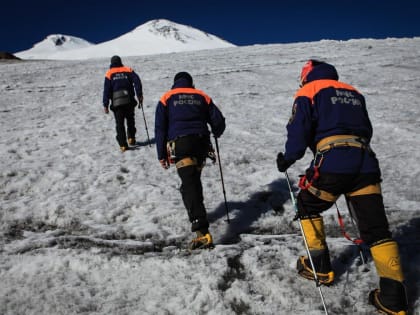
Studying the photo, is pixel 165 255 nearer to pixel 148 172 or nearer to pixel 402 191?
pixel 148 172

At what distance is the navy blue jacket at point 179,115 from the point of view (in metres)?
5.32

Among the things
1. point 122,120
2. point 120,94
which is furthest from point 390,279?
point 120,94

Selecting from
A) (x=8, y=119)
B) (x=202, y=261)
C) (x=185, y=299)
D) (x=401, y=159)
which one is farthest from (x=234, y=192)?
(x=8, y=119)

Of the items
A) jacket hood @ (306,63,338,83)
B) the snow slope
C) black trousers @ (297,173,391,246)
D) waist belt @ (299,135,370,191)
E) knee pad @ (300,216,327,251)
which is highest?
jacket hood @ (306,63,338,83)

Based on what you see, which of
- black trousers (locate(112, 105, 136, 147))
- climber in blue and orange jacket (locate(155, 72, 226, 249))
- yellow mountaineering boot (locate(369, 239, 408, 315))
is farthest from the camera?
black trousers (locate(112, 105, 136, 147))

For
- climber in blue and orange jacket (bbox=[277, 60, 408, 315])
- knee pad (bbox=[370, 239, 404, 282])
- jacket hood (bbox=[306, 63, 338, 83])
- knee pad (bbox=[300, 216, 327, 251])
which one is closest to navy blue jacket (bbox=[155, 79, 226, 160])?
climber in blue and orange jacket (bbox=[277, 60, 408, 315])

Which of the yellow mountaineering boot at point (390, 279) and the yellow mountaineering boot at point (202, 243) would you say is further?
the yellow mountaineering boot at point (202, 243)

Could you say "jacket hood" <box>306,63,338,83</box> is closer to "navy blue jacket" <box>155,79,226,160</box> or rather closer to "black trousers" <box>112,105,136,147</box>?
"navy blue jacket" <box>155,79,226,160</box>

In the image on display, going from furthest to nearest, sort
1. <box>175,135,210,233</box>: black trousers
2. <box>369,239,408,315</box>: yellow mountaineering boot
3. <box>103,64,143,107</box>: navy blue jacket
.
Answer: <box>103,64,143,107</box>: navy blue jacket < <box>175,135,210,233</box>: black trousers < <box>369,239,408,315</box>: yellow mountaineering boot

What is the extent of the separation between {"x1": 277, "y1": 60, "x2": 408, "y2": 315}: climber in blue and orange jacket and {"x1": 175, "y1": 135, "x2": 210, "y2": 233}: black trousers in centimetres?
151

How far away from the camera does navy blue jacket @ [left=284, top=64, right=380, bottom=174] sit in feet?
11.9

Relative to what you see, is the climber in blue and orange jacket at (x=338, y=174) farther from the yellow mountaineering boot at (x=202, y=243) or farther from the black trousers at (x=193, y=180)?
the black trousers at (x=193, y=180)

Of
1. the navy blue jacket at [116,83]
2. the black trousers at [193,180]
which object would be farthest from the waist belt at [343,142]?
the navy blue jacket at [116,83]

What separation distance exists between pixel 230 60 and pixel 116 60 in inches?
615
